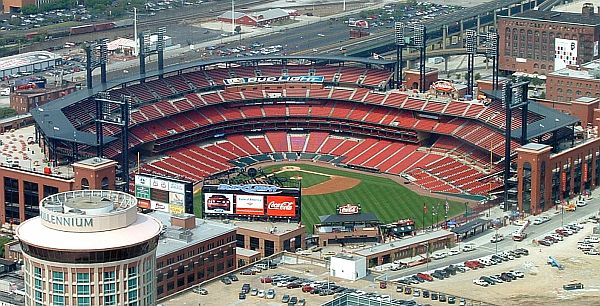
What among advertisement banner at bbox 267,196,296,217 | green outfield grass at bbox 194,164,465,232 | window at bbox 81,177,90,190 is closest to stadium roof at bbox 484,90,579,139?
green outfield grass at bbox 194,164,465,232

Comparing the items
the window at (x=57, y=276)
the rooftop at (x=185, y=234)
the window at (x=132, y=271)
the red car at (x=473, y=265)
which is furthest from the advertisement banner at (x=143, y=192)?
the window at (x=57, y=276)

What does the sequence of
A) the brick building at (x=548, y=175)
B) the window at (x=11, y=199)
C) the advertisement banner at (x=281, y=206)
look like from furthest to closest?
the brick building at (x=548, y=175) < the window at (x=11, y=199) < the advertisement banner at (x=281, y=206)

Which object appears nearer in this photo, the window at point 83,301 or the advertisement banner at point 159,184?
the window at point 83,301

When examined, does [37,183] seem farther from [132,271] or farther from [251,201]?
[132,271]

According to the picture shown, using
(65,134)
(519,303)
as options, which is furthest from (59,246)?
(65,134)

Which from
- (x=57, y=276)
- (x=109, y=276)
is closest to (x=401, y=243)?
(x=109, y=276)

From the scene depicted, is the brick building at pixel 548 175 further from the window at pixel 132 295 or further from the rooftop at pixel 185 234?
the window at pixel 132 295

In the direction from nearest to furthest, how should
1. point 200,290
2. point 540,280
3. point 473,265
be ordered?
point 200,290, point 540,280, point 473,265
